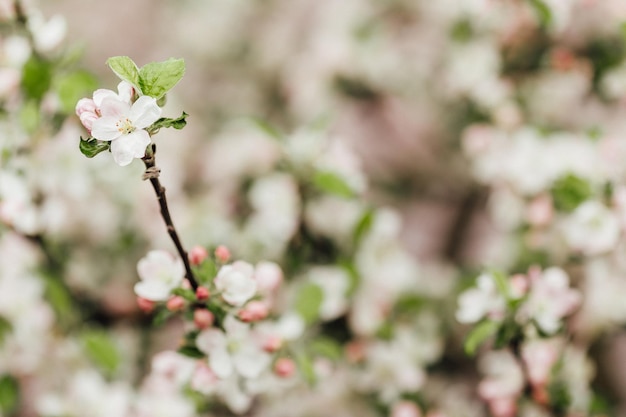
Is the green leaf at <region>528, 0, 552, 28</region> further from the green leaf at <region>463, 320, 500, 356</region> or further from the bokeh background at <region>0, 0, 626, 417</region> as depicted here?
the green leaf at <region>463, 320, 500, 356</region>

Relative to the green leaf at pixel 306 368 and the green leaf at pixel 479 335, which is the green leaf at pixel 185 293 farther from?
the green leaf at pixel 479 335

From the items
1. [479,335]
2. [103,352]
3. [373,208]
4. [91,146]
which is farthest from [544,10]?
[103,352]

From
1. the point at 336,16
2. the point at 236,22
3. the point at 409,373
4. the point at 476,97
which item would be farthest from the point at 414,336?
the point at 236,22

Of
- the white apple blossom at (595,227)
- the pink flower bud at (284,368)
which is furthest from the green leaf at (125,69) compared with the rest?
the white apple blossom at (595,227)

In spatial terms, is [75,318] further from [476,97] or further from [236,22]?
[236,22]

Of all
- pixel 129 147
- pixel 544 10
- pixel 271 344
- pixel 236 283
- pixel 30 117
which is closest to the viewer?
pixel 129 147

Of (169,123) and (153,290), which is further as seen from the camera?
(153,290)

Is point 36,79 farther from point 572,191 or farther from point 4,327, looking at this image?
point 572,191

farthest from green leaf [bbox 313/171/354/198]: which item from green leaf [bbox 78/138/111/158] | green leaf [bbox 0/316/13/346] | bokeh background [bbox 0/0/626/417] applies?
green leaf [bbox 0/316/13/346]
